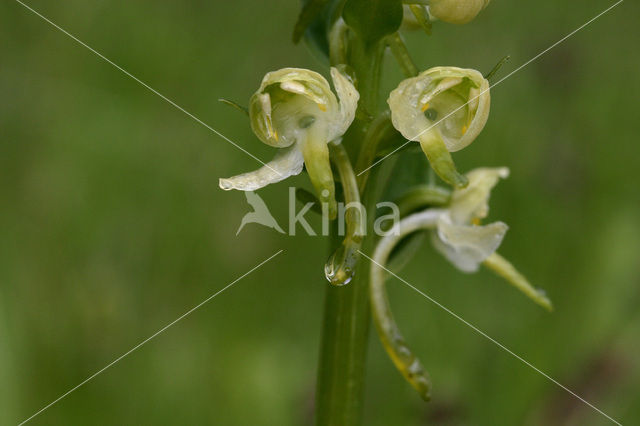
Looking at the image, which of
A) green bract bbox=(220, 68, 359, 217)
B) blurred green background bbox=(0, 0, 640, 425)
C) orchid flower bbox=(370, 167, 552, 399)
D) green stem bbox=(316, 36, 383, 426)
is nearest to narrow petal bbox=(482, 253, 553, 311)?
orchid flower bbox=(370, 167, 552, 399)

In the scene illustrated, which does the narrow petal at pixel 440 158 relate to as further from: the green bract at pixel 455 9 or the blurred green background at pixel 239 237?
the blurred green background at pixel 239 237

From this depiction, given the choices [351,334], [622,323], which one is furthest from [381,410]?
[351,334]

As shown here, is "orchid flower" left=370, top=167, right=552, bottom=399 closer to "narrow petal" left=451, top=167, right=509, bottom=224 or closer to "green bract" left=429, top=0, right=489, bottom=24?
"narrow petal" left=451, top=167, right=509, bottom=224

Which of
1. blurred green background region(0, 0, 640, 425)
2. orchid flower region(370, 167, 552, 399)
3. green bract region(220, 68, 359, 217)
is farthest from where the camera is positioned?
blurred green background region(0, 0, 640, 425)

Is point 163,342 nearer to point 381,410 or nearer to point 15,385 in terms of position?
point 15,385

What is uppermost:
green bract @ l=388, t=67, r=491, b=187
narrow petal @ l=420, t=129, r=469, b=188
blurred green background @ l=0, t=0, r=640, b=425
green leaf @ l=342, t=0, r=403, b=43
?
green leaf @ l=342, t=0, r=403, b=43

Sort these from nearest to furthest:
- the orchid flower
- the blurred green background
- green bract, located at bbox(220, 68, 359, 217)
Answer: green bract, located at bbox(220, 68, 359, 217) → the orchid flower → the blurred green background

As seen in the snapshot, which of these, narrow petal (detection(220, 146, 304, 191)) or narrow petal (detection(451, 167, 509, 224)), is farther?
narrow petal (detection(451, 167, 509, 224))

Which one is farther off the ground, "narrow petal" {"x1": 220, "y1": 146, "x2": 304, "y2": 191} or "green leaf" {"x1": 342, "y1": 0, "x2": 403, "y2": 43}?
"green leaf" {"x1": 342, "y1": 0, "x2": 403, "y2": 43}

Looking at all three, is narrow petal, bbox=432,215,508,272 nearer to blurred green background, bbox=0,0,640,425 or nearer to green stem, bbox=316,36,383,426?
green stem, bbox=316,36,383,426
